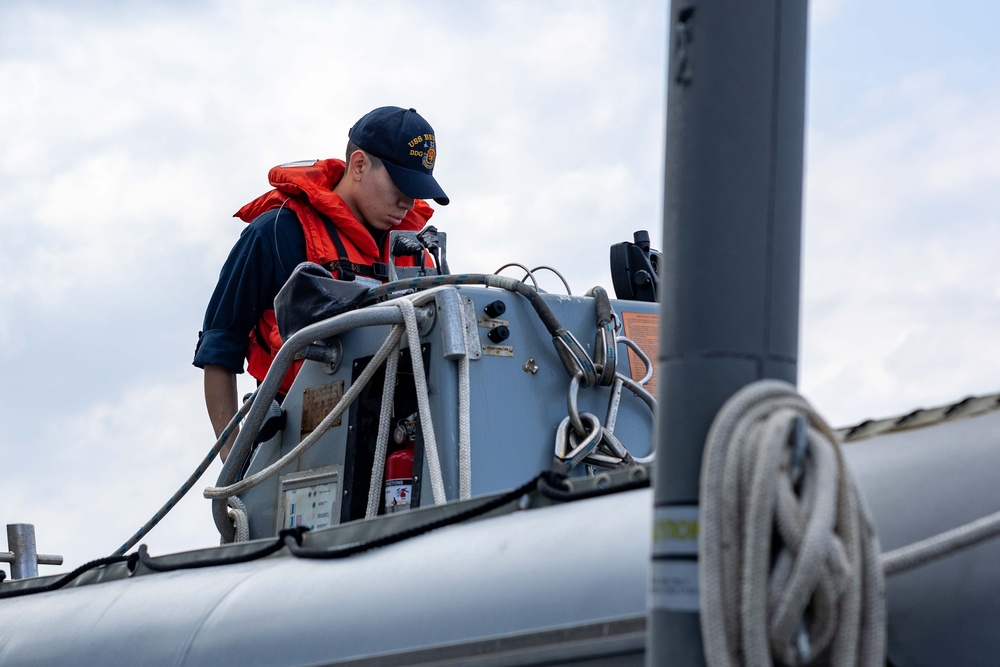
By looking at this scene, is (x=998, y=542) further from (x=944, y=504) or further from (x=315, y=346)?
(x=315, y=346)

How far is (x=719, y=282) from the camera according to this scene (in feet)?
3.82

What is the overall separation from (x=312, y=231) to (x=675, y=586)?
2.46 metres

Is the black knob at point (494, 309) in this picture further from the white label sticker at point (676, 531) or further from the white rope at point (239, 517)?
the white label sticker at point (676, 531)

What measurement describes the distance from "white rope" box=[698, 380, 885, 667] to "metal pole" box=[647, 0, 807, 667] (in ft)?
0.19

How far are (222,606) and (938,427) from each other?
1.28m

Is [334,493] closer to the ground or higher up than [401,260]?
closer to the ground

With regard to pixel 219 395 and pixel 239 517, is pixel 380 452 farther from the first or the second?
pixel 219 395

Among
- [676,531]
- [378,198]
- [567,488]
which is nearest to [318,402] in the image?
[378,198]

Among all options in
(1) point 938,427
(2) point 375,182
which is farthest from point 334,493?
(1) point 938,427

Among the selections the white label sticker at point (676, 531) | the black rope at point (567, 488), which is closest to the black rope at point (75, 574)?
the black rope at point (567, 488)

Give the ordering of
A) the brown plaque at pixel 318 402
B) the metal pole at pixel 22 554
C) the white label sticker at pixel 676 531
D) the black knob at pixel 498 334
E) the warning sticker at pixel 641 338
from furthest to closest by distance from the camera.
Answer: the metal pole at pixel 22 554, the warning sticker at pixel 641 338, the brown plaque at pixel 318 402, the black knob at pixel 498 334, the white label sticker at pixel 676 531

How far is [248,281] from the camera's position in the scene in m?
3.51

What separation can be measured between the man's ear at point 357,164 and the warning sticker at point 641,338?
91 centimetres

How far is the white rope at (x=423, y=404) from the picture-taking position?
8.30ft
